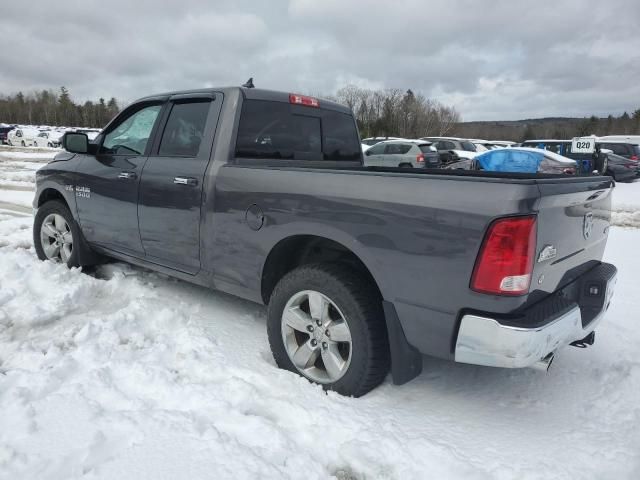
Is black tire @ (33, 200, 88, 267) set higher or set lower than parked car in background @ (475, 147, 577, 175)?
lower

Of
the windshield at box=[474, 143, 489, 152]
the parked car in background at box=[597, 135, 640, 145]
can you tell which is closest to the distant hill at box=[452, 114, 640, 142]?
the parked car in background at box=[597, 135, 640, 145]

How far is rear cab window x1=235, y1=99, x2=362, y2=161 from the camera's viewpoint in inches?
135

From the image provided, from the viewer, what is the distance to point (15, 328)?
11.2 feet

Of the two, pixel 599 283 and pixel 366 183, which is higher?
pixel 366 183

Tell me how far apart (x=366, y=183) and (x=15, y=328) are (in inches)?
110

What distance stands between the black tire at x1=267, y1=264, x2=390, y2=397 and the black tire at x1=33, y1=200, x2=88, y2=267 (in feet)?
9.13

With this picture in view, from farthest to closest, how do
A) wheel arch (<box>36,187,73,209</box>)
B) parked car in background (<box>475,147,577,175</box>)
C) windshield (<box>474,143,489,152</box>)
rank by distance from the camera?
windshield (<box>474,143,489,152</box>), parked car in background (<box>475,147,577,175</box>), wheel arch (<box>36,187,73,209</box>)

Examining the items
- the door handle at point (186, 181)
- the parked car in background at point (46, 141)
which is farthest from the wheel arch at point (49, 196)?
the parked car in background at point (46, 141)

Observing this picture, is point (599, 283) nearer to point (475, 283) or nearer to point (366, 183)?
point (475, 283)

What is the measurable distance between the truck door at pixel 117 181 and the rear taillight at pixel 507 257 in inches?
111

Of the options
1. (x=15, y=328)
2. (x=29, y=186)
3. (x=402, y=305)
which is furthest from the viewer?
(x=29, y=186)

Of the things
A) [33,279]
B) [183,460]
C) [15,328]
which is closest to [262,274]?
[183,460]

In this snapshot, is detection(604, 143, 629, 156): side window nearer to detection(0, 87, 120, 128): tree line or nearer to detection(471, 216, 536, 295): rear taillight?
detection(471, 216, 536, 295): rear taillight

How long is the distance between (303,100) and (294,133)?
1.07ft
